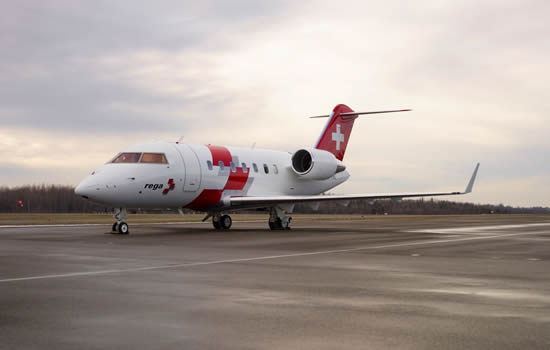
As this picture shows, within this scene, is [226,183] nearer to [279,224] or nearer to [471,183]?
[279,224]

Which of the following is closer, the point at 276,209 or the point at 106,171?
the point at 106,171

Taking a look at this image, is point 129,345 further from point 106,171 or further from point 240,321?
point 106,171

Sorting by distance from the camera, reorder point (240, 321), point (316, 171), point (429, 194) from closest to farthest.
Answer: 1. point (240, 321)
2. point (429, 194)
3. point (316, 171)

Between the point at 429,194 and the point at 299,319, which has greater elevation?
the point at 429,194

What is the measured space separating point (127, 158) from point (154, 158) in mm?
1079

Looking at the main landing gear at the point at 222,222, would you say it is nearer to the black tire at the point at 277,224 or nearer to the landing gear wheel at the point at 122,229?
the black tire at the point at 277,224

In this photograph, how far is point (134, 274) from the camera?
33.8 ft

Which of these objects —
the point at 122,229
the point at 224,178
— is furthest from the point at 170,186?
the point at 224,178

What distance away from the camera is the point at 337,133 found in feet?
115

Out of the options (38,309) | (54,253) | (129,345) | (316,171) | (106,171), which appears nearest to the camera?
(129,345)

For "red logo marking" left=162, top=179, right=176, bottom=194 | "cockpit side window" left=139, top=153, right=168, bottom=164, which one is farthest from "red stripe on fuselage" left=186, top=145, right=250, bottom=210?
"cockpit side window" left=139, top=153, right=168, bottom=164

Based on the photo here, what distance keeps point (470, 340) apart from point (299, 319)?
1750 millimetres

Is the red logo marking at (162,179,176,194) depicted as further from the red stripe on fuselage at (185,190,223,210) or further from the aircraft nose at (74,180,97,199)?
the aircraft nose at (74,180,97,199)

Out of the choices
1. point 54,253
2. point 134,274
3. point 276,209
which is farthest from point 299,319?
point 276,209
